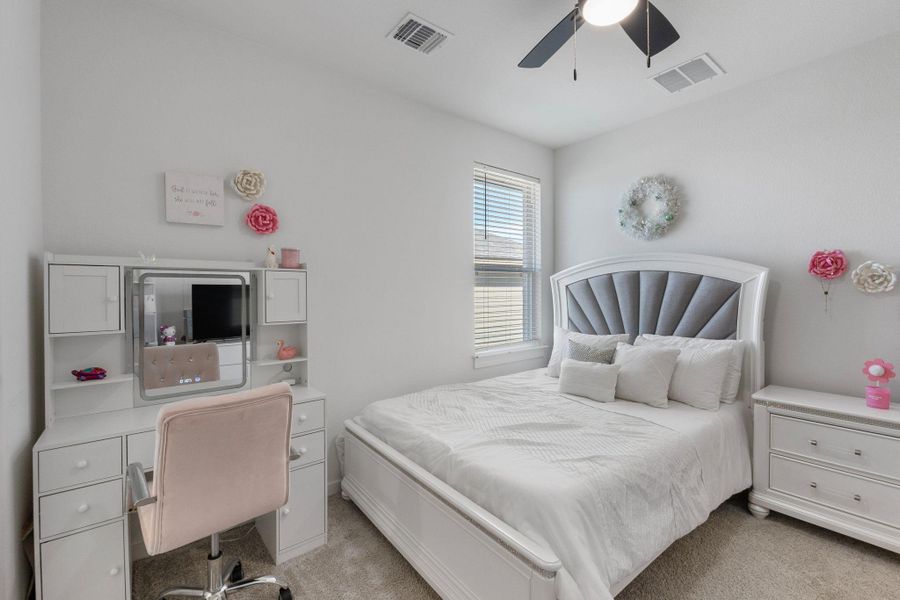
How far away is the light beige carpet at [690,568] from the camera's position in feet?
5.87

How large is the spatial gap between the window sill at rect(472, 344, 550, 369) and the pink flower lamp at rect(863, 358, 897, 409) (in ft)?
7.68

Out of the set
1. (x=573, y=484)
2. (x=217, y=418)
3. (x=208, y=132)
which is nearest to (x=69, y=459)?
(x=217, y=418)

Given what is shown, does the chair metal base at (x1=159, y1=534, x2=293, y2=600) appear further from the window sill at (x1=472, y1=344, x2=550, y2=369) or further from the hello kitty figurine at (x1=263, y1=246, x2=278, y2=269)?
the window sill at (x1=472, y1=344, x2=550, y2=369)

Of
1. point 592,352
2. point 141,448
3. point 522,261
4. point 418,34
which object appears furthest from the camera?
point 522,261

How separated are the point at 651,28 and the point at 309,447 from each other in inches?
104

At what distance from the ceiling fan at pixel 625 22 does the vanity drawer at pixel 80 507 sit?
2.71 m

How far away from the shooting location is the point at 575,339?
10.0 feet

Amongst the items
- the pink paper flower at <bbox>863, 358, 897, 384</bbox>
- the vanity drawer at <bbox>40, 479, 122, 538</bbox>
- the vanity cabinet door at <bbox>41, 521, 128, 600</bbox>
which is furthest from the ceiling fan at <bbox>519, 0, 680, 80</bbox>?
the vanity cabinet door at <bbox>41, 521, 128, 600</bbox>

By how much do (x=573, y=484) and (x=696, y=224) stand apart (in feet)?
8.47

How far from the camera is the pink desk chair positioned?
1.36 m

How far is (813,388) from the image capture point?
103 inches

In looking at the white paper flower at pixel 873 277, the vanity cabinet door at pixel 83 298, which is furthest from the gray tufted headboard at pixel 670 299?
the vanity cabinet door at pixel 83 298

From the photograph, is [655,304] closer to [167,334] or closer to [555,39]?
[555,39]

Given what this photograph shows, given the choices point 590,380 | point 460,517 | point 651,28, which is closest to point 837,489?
point 590,380
